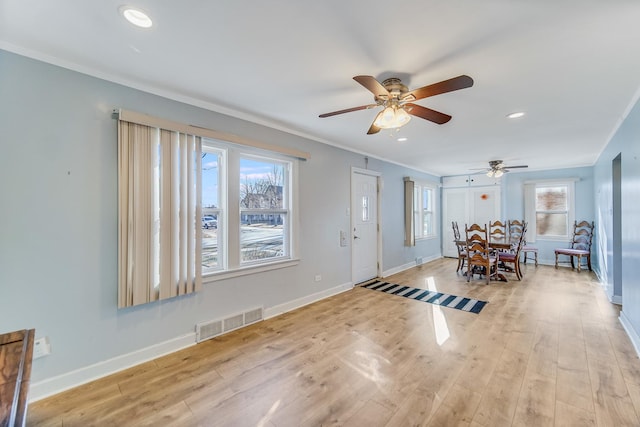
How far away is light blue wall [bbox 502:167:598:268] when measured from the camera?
6.02 meters

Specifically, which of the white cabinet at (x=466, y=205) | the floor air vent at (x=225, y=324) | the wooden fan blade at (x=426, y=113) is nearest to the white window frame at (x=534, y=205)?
the white cabinet at (x=466, y=205)

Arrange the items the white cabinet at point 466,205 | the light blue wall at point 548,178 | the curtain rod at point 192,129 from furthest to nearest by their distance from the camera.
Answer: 1. the white cabinet at point 466,205
2. the light blue wall at point 548,178
3. the curtain rod at point 192,129

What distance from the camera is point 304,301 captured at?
12.3 feet

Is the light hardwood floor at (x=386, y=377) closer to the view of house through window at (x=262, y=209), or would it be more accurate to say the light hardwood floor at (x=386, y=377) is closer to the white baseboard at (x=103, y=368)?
the white baseboard at (x=103, y=368)

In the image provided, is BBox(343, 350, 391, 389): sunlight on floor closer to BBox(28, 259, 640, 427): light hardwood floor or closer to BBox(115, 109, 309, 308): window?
BBox(28, 259, 640, 427): light hardwood floor

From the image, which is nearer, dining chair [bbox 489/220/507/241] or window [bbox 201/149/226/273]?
window [bbox 201/149/226/273]

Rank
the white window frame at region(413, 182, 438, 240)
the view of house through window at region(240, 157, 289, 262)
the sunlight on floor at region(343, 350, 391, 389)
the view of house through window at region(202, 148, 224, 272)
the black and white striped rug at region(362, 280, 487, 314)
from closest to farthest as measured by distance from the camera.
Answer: the sunlight on floor at region(343, 350, 391, 389) → the view of house through window at region(202, 148, 224, 272) → the view of house through window at region(240, 157, 289, 262) → the black and white striped rug at region(362, 280, 487, 314) → the white window frame at region(413, 182, 438, 240)

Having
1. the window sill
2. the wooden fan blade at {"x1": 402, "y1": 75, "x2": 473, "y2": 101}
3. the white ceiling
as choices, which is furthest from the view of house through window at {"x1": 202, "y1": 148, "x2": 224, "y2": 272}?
the wooden fan blade at {"x1": 402, "y1": 75, "x2": 473, "y2": 101}

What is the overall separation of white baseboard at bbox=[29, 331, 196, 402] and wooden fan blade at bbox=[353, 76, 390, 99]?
8.99ft

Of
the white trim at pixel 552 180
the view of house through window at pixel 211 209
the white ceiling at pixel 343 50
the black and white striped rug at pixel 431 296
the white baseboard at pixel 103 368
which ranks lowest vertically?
the black and white striped rug at pixel 431 296

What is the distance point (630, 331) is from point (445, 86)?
327 centimetres

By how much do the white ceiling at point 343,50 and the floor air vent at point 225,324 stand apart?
7.45 ft

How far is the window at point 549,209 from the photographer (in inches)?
247

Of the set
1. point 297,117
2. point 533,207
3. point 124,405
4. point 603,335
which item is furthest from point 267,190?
point 533,207
